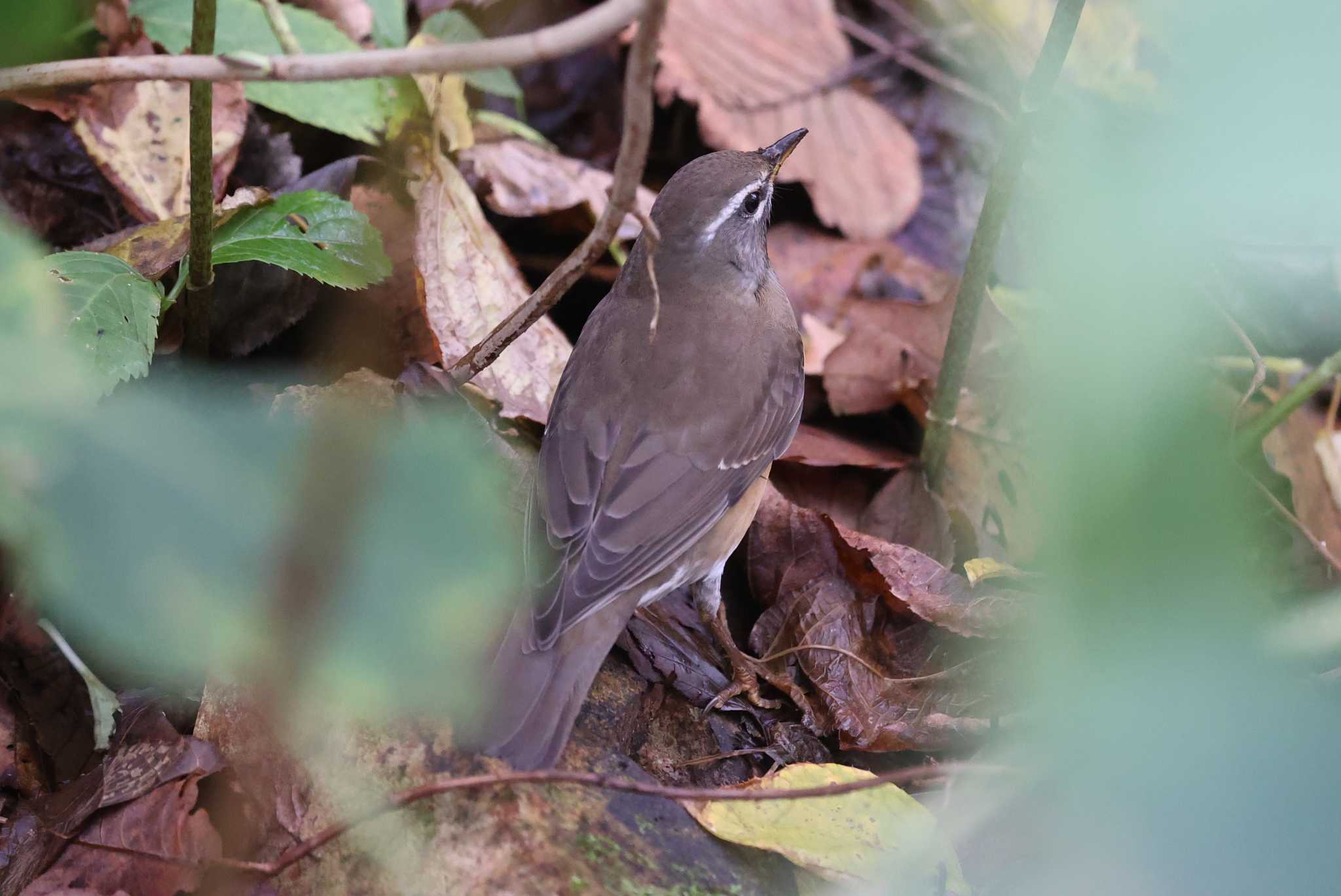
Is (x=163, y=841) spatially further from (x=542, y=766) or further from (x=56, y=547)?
(x=56, y=547)

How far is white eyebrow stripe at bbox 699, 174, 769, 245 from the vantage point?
394 centimetres

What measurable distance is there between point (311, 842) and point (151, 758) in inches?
30.6

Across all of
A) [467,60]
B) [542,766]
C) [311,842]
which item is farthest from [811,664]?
[467,60]

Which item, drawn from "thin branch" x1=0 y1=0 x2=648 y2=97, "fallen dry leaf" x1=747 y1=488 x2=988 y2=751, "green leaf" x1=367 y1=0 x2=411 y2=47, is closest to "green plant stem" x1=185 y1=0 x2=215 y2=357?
"thin branch" x1=0 y1=0 x2=648 y2=97

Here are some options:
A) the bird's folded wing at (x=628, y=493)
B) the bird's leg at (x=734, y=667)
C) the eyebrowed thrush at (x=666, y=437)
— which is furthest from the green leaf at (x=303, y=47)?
the bird's leg at (x=734, y=667)

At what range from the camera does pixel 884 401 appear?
15.2 ft

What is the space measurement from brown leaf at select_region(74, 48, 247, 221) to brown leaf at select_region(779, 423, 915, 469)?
7.45ft

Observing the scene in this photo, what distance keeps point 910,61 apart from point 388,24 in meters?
3.54

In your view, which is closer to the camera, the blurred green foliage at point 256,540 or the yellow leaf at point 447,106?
the blurred green foliage at point 256,540

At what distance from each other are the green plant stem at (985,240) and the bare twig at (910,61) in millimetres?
3424

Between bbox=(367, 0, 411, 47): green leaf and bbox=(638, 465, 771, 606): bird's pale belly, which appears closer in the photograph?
bbox=(638, 465, 771, 606): bird's pale belly

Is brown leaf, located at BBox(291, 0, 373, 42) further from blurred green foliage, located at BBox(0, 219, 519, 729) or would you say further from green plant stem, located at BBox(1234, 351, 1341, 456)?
blurred green foliage, located at BBox(0, 219, 519, 729)

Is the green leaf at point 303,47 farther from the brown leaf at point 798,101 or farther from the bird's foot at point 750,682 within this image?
the bird's foot at point 750,682

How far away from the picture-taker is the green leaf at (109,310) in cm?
248
